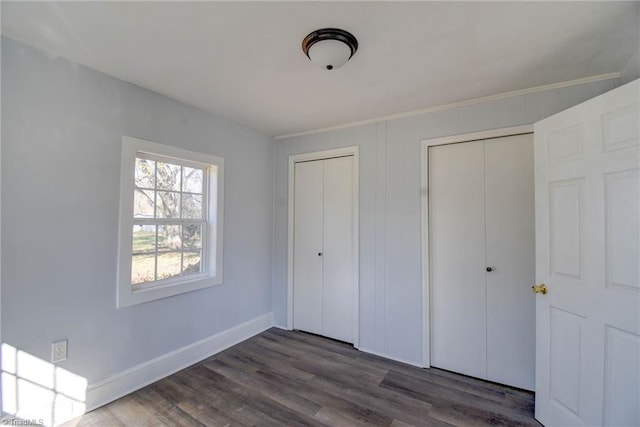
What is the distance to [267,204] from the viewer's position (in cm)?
357

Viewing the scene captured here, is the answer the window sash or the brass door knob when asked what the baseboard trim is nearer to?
the brass door knob

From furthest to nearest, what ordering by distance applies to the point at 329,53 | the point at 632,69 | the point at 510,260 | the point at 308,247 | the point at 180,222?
the point at 308,247
the point at 180,222
the point at 510,260
the point at 632,69
the point at 329,53

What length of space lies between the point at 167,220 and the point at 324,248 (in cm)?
170

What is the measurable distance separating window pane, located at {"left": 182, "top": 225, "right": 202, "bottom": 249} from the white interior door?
297cm

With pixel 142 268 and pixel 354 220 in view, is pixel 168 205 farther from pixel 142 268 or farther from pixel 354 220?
pixel 354 220

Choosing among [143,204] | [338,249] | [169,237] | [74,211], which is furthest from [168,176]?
[338,249]

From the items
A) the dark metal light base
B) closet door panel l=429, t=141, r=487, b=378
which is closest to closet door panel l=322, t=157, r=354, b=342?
closet door panel l=429, t=141, r=487, b=378

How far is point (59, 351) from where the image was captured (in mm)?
1847

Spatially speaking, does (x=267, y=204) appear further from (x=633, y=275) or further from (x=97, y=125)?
(x=633, y=275)

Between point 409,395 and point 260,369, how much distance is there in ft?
4.36

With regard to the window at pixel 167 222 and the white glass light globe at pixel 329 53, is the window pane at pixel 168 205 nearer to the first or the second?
the window at pixel 167 222

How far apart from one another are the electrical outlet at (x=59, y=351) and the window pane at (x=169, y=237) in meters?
0.90

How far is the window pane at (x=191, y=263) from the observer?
2.74 meters

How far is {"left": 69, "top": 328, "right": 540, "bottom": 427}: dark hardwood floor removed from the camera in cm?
191
